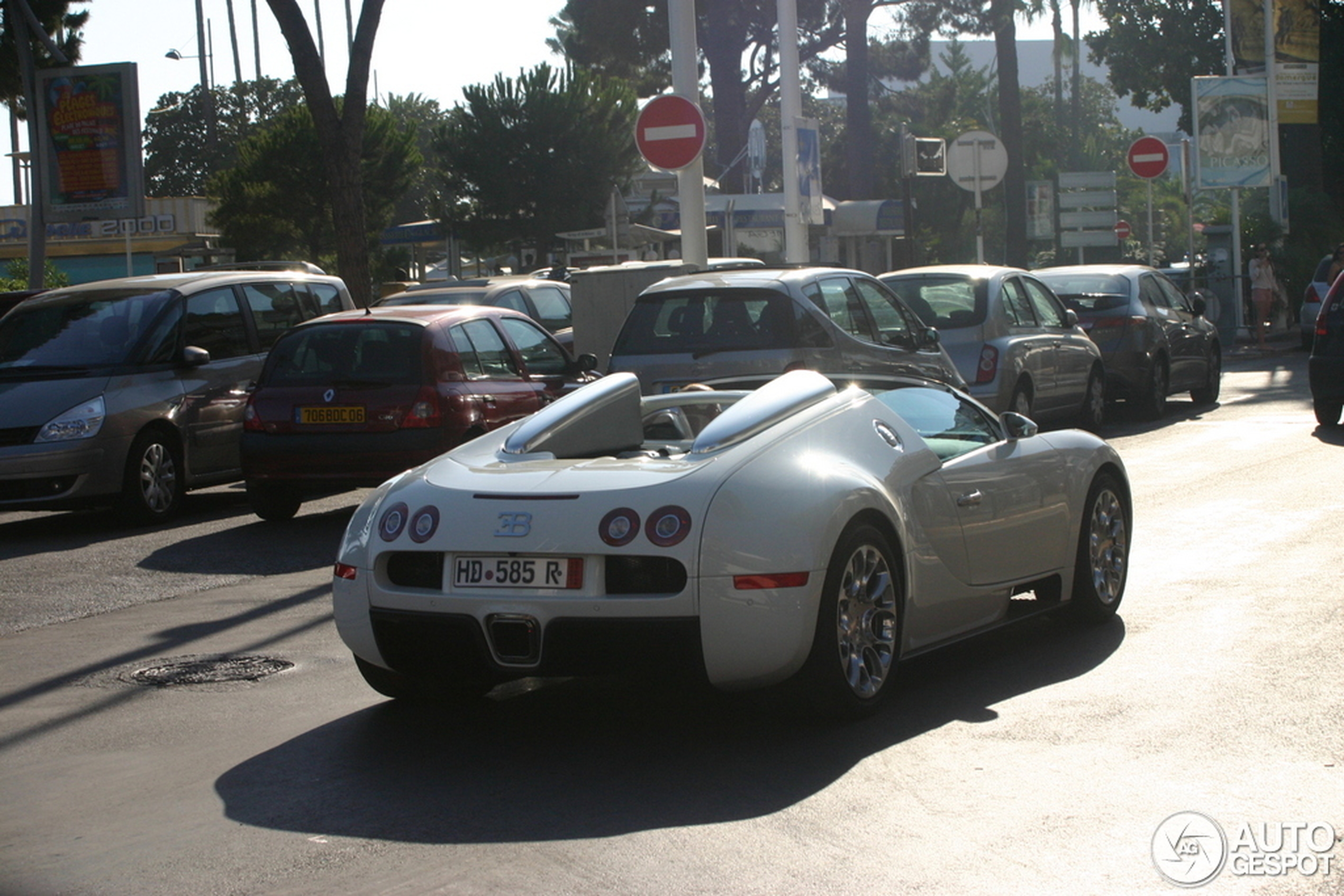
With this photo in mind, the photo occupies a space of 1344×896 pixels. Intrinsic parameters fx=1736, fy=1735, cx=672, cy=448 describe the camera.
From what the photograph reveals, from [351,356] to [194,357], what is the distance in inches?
66.3

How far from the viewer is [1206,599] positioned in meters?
7.85

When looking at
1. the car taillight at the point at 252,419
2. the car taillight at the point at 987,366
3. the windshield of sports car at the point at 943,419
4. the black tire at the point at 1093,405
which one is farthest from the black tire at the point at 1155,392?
the windshield of sports car at the point at 943,419

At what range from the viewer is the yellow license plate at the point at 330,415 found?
11.4m

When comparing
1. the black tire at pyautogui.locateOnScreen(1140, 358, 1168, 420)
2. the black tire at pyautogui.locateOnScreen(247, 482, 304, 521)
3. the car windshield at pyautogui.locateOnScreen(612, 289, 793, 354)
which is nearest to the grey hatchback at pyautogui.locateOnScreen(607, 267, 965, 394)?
the car windshield at pyautogui.locateOnScreen(612, 289, 793, 354)

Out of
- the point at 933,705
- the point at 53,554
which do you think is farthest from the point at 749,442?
the point at 53,554

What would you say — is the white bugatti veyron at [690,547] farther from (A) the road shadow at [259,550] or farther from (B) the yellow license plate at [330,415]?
(B) the yellow license plate at [330,415]

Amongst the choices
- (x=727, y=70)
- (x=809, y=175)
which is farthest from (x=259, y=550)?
(x=727, y=70)

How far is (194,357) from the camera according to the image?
41.5 ft

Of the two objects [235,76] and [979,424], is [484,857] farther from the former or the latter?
[235,76]

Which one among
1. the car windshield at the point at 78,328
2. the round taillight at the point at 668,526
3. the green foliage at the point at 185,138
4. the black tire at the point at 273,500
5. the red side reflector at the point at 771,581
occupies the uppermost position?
the green foliage at the point at 185,138

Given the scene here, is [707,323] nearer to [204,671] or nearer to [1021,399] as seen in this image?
[1021,399]

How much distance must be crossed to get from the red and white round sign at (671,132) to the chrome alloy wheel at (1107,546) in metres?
7.83

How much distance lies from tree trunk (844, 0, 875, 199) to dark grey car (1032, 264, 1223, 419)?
91.5ft

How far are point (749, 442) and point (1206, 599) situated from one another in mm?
3161
